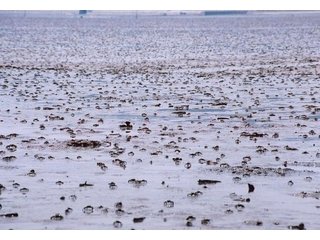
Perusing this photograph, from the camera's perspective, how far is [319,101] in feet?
76.5

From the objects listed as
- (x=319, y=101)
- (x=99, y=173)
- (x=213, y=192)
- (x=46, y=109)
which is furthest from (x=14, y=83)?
(x=213, y=192)

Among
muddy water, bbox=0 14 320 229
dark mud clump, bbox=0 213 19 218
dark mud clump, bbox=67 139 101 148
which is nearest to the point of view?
dark mud clump, bbox=0 213 19 218

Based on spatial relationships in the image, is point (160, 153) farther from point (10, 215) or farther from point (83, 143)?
point (10, 215)

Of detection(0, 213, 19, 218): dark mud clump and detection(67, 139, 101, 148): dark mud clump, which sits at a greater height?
detection(67, 139, 101, 148): dark mud clump

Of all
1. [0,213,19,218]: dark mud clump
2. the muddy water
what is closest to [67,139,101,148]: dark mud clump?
the muddy water

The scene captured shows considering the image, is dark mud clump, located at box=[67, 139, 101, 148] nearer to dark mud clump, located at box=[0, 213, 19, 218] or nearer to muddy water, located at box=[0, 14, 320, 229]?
muddy water, located at box=[0, 14, 320, 229]

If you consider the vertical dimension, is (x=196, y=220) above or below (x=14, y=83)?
below

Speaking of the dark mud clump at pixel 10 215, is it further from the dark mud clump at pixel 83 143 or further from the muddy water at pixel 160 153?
the dark mud clump at pixel 83 143

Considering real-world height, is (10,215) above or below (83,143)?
below

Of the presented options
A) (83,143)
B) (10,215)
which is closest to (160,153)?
(83,143)

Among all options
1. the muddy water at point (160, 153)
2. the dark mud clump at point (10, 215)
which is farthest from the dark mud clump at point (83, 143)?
the dark mud clump at point (10, 215)

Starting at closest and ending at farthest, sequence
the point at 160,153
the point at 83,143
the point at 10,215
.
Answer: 1. the point at 10,215
2. the point at 160,153
3. the point at 83,143
